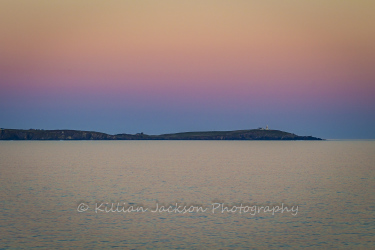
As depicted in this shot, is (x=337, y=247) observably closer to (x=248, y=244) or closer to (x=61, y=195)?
(x=248, y=244)

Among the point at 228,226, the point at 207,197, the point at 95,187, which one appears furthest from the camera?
the point at 95,187

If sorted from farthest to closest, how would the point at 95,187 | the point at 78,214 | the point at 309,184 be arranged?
the point at 309,184 → the point at 95,187 → the point at 78,214

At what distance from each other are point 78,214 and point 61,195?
9557 millimetres

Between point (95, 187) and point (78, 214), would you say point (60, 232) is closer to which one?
point (78, 214)

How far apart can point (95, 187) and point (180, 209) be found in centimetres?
1579

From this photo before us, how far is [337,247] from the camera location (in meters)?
23.3

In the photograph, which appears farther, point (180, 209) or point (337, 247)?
point (180, 209)

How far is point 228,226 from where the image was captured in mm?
27812

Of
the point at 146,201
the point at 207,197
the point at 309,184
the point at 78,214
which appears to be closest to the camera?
the point at 78,214

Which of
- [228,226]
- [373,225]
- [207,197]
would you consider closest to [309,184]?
[207,197]

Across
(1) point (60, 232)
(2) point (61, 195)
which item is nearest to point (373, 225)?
(1) point (60, 232)

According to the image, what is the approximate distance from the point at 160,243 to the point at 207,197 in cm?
1523

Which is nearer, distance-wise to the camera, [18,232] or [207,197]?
[18,232]

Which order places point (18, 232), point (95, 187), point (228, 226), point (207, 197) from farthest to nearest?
1. point (95, 187)
2. point (207, 197)
3. point (228, 226)
4. point (18, 232)
